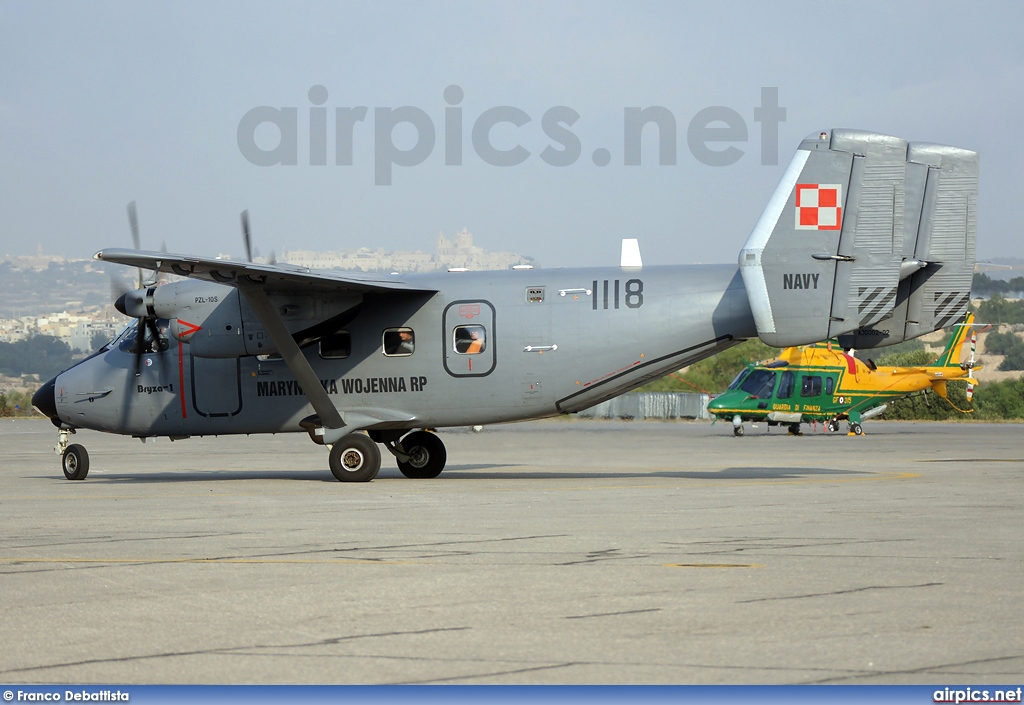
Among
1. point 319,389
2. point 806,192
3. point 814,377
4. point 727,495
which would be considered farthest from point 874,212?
point 814,377

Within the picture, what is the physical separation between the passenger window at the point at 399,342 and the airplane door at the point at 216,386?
2.89 m

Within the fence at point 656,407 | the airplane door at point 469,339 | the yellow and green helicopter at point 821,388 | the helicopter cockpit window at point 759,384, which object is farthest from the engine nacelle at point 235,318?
the fence at point 656,407

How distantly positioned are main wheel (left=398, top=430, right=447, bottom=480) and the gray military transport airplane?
0.03 m

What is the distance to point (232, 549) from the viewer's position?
1085 centimetres

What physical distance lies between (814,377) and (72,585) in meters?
A: 35.2

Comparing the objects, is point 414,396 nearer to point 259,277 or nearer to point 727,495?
point 259,277

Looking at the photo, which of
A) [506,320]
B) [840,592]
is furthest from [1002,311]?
[840,592]

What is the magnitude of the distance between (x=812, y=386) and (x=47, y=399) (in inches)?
1076

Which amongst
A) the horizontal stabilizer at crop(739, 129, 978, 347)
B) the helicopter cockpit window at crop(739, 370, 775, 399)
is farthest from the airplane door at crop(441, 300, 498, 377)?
the helicopter cockpit window at crop(739, 370, 775, 399)

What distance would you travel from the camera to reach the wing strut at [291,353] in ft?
61.4

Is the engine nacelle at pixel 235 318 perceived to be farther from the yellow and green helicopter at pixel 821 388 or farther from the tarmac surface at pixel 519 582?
the yellow and green helicopter at pixel 821 388

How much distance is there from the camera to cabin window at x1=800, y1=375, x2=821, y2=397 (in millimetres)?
41000

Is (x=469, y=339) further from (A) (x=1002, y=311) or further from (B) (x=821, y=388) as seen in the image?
(A) (x=1002, y=311)

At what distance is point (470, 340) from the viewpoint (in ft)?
65.1
